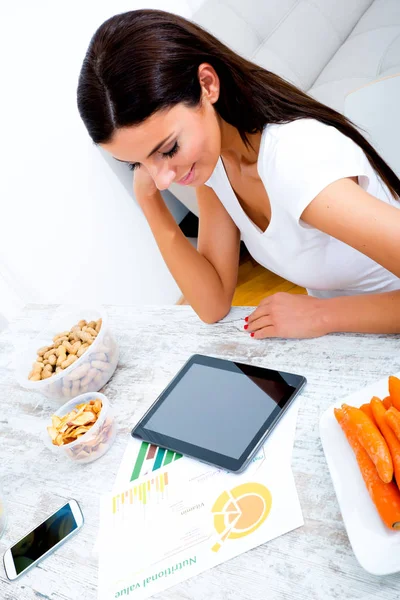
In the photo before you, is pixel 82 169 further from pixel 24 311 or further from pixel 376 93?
pixel 376 93

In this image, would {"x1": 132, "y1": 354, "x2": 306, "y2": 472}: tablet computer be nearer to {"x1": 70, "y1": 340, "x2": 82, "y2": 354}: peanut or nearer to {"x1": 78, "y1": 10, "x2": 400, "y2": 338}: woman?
{"x1": 78, "y1": 10, "x2": 400, "y2": 338}: woman

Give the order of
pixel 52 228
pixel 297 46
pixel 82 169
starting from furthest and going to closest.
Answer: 1. pixel 297 46
2. pixel 82 169
3. pixel 52 228

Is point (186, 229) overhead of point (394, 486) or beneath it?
beneath

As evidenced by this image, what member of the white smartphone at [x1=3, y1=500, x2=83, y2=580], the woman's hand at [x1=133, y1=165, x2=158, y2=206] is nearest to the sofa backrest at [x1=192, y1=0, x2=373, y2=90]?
→ the woman's hand at [x1=133, y1=165, x2=158, y2=206]

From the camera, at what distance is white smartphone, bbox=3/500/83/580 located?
67cm

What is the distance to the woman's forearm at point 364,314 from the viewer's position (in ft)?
2.48

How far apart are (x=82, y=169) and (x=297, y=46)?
128cm

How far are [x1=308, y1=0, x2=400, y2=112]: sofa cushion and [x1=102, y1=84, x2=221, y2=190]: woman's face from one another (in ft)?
4.55

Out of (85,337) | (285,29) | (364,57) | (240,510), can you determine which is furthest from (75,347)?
(285,29)

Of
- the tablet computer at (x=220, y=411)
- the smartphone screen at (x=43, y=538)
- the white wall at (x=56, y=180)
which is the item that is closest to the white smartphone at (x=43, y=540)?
the smartphone screen at (x=43, y=538)

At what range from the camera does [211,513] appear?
1.99 ft

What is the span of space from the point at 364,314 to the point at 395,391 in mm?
235

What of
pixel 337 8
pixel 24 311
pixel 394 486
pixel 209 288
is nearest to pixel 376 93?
pixel 209 288

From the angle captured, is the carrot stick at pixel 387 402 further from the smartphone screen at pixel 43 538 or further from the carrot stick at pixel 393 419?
the smartphone screen at pixel 43 538
